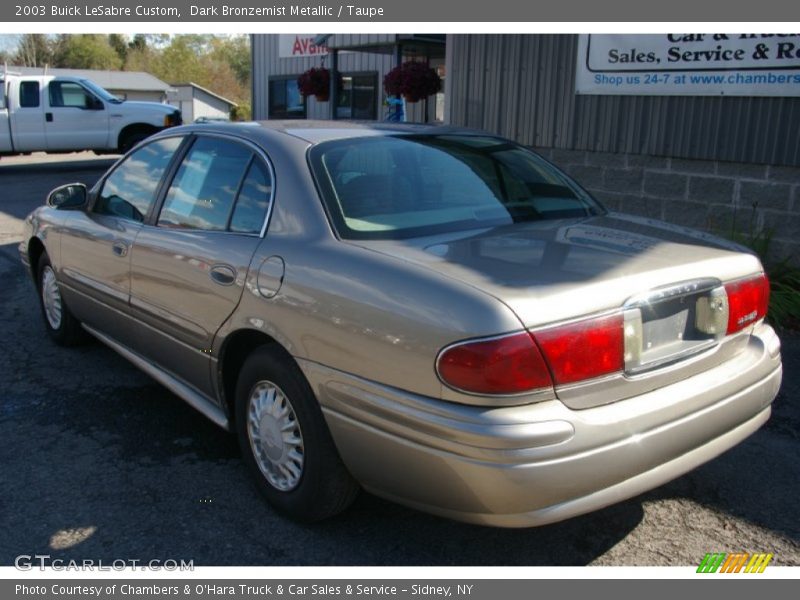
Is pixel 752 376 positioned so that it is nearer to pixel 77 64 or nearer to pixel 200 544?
pixel 200 544

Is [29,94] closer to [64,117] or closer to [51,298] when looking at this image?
[64,117]

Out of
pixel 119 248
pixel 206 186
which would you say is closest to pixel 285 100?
pixel 119 248

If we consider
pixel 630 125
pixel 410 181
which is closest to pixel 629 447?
pixel 410 181

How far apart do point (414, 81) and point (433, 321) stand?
958 cm

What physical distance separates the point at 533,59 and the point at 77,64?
217 feet

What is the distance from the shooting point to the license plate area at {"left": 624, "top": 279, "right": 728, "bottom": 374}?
263 centimetres

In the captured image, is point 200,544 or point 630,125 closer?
point 200,544

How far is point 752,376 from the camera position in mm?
3072

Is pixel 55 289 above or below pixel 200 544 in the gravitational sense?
above

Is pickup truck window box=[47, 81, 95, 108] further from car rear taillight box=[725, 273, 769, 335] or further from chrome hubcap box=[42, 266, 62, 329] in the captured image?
car rear taillight box=[725, 273, 769, 335]

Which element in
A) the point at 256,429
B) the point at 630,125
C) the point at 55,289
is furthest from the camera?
the point at 630,125

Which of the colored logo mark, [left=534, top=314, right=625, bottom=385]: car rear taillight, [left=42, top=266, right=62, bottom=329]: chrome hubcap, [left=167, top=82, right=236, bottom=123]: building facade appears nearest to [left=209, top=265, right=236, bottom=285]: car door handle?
[left=534, top=314, right=625, bottom=385]: car rear taillight

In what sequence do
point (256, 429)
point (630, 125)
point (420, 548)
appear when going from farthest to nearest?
1. point (630, 125)
2. point (256, 429)
3. point (420, 548)

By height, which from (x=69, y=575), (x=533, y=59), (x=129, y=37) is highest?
(x=129, y=37)
